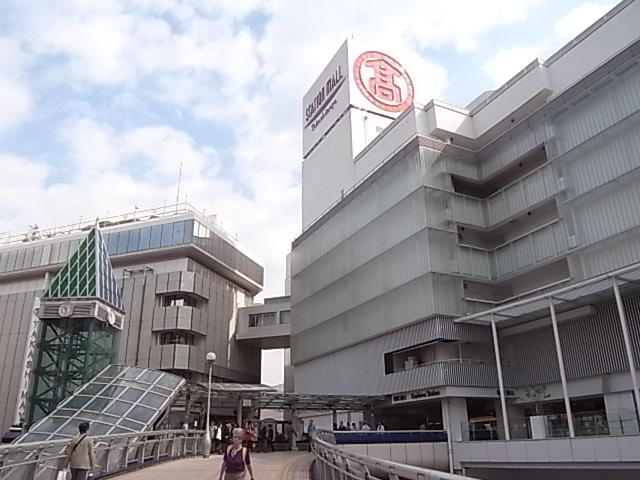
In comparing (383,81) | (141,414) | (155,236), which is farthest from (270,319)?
(141,414)

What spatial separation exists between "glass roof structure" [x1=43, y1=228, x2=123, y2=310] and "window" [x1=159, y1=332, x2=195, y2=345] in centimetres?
1043

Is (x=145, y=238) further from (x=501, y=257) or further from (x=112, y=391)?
(x=501, y=257)

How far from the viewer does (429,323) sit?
101 ft

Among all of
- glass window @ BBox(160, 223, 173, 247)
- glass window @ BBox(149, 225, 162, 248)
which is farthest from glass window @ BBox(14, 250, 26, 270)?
glass window @ BBox(160, 223, 173, 247)

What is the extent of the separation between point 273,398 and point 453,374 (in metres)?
9.70

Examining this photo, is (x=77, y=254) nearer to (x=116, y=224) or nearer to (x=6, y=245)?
(x=116, y=224)

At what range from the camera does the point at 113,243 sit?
169 ft

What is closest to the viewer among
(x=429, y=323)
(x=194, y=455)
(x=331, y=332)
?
(x=194, y=455)

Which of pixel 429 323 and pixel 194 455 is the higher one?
pixel 429 323

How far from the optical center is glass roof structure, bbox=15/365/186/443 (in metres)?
17.9

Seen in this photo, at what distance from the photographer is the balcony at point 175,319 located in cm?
4644

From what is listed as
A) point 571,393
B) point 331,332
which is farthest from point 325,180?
point 571,393

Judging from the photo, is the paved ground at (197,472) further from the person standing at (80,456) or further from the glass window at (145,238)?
the glass window at (145,238)

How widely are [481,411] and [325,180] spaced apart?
22846 millimetres
